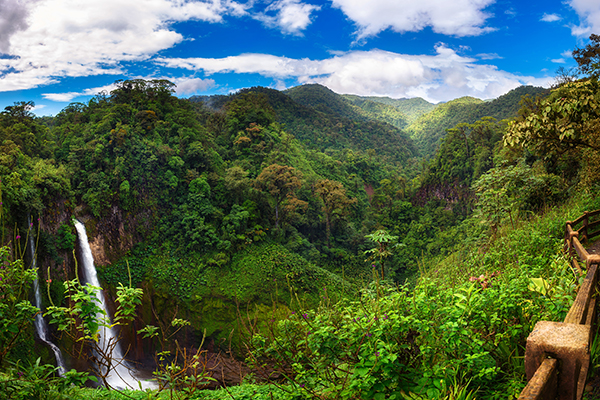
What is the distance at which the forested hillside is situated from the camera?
2.43 metres

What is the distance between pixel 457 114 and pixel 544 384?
7898cm

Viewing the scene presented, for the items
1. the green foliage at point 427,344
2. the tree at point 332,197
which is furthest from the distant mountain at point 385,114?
the green foliage at point 427,344

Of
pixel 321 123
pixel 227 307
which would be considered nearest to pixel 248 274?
pixel 227 307

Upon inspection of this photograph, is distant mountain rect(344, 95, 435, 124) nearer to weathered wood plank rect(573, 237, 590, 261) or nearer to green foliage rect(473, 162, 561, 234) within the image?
green foliage rect(473, 162, 561, 234)

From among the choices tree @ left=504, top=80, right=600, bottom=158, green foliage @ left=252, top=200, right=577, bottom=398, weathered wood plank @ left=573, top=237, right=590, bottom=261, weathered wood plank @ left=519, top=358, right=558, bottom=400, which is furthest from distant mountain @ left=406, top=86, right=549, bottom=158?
weathered wood plank @ left=519, top=358, right=558, bottom=400

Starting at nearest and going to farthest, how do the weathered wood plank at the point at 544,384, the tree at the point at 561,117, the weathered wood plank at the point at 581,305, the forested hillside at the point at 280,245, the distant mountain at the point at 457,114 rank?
1. the weathered wood plank at the point at 544,384
2. the weathered wood plank at the point at 581,305
3. the forested hillside at the point at 280,245
4. the tree at the point at 561,117
5. the distant mountain at the point at 457,114

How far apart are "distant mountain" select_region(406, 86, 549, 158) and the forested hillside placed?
2897cm

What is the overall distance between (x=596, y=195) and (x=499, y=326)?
7080 millimetres

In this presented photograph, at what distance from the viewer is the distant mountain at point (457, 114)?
5309 cm

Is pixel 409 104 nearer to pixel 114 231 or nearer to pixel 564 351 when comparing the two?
pixel 114 231

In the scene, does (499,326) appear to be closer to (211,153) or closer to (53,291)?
(53,291)

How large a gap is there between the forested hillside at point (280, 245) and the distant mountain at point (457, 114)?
1140 inches

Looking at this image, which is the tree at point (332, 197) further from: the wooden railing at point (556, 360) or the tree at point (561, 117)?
the wooden railing at point (556, 360)

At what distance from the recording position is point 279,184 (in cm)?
1925
